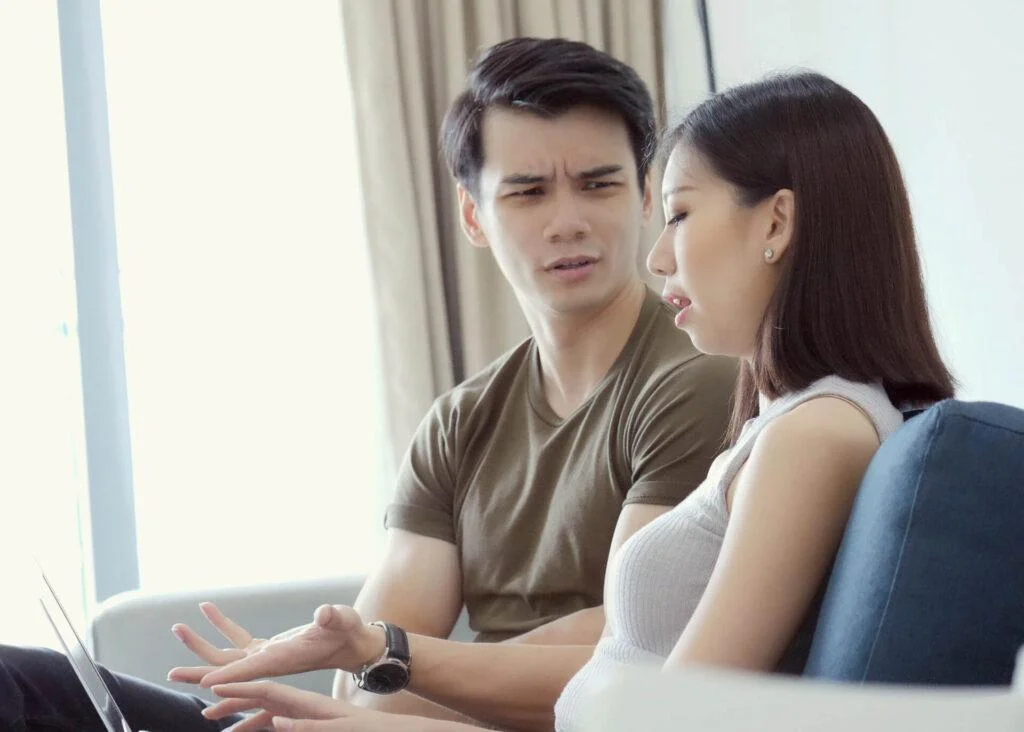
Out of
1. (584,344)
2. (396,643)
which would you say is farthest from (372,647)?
(584,344)

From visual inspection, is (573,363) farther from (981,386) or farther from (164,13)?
(164,13)

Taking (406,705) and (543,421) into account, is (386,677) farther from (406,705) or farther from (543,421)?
(543,421)

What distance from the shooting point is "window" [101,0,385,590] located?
9.61ft

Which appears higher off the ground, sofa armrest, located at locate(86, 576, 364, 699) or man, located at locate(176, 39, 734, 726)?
man, located at locate(176, 39, 734, 726)

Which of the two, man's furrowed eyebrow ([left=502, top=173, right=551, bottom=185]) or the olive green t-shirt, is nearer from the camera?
the olive green t-shirt

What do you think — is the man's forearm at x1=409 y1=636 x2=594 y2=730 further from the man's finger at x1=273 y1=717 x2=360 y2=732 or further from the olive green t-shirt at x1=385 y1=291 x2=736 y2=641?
the man's finger at x1=273 y1=717 x2=360 y2=732

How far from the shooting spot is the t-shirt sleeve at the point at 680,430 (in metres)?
1.59

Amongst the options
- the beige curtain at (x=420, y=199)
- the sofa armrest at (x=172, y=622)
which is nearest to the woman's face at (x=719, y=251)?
the sofa armrest at (x=172, y=622)

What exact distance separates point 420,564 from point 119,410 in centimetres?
132

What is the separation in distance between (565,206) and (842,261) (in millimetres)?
710

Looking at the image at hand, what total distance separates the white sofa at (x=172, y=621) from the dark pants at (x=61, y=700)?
347 millimetres

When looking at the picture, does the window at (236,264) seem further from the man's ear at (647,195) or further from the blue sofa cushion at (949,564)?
the blue sofa cushion at (949,564)

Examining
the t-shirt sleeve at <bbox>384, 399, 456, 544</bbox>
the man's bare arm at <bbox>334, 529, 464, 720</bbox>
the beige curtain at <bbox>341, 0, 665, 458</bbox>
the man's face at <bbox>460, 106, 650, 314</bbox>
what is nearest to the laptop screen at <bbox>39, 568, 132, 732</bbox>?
the man's bare arm at <bbox>334, 529, 464, 720</bbox>

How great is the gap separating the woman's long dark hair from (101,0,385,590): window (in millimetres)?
1783
